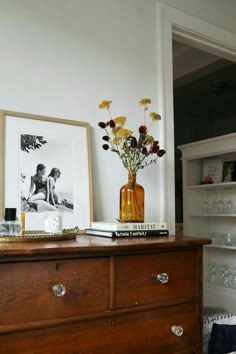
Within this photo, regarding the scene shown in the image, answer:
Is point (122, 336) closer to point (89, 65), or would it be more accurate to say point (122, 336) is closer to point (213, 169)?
point (89, 65)

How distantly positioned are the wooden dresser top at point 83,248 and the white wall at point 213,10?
142 cm

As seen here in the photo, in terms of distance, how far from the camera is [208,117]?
238 inches

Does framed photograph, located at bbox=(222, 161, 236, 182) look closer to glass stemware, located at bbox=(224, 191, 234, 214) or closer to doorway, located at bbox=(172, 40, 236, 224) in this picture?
glass stemware, located at bbox=(224, 191, 234, 214)

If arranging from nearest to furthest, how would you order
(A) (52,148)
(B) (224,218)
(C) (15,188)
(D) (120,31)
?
(C) (15,188) → (A) (52,148) → (D) (120,31) → (B) (224,218)

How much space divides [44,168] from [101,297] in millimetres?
640

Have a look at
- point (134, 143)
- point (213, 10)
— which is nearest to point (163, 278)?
point (134, 143)

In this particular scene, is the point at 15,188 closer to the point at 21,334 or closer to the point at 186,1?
the point at 21,334

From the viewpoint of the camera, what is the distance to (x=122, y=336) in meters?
1.20

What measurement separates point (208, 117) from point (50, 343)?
5.42 metres

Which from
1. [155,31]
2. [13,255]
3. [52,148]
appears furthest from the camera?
[155,31]

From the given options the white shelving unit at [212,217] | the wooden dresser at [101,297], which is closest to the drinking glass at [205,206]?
the white shelving unit at [212,217]

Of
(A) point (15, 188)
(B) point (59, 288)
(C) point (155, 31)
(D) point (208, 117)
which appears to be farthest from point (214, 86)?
(B) point (59, 288)

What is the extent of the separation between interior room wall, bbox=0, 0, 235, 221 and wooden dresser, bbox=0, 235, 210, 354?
526 millimetres

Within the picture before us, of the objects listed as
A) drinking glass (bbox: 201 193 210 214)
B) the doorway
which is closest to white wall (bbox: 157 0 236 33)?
the doorway
